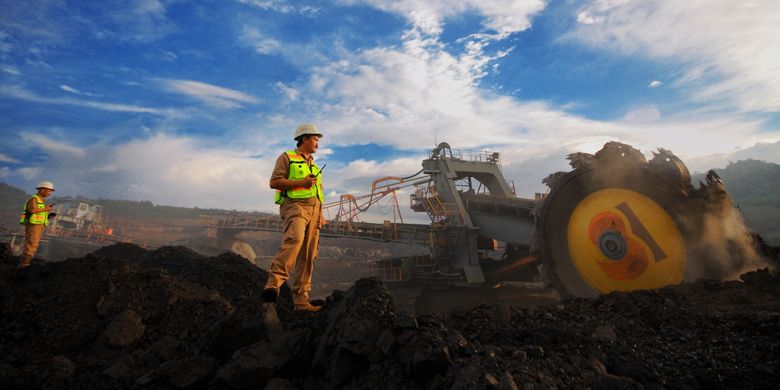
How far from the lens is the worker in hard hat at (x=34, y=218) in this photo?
7.57 metres

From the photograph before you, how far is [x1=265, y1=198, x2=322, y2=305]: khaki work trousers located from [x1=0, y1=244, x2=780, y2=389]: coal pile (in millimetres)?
324

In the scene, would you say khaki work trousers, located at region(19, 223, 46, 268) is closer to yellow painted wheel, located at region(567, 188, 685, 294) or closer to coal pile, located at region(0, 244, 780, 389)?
coal pile, located at region(0, 244, 780, 389)

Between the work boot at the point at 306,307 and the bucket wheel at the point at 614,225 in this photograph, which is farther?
the bucket wheel at the point at 614,225

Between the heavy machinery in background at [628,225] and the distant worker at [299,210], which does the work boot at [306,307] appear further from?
the heavy machinery in background at [628,225]

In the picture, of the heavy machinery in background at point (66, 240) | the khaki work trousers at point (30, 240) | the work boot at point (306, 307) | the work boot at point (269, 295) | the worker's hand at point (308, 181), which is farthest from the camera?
the heavy machinery in background at point (66, 240)

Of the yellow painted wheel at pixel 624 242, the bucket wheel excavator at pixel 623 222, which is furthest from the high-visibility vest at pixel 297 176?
the yellow painted wheel at pixel 624 242

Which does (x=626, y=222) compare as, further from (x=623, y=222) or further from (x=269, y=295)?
(x=269, y=295)

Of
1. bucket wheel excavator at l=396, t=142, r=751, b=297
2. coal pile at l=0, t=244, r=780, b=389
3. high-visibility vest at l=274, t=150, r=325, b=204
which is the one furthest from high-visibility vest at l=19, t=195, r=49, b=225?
bucket wheel excavator at l=396, t=142, r=751, b=297

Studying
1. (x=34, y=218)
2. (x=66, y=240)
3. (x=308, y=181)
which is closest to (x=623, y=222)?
(x=308, y=181)

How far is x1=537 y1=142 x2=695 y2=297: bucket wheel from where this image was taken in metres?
5.58

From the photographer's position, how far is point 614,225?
605 cm

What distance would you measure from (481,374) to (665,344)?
195 centimetres

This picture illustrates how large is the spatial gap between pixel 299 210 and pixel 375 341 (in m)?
1.84

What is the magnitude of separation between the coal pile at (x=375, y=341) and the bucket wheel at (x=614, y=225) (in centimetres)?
119
